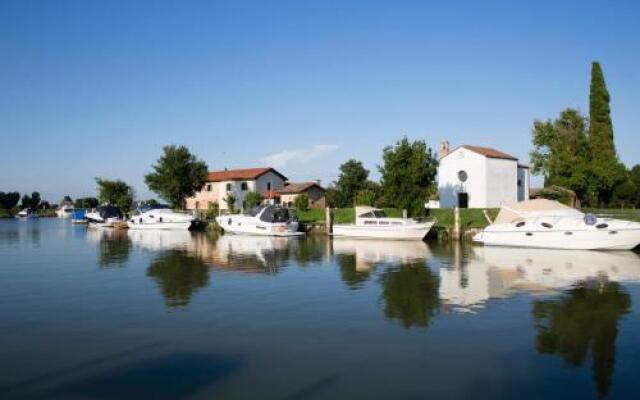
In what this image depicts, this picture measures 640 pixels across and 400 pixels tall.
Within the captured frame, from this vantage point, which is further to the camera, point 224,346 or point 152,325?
point 152,325

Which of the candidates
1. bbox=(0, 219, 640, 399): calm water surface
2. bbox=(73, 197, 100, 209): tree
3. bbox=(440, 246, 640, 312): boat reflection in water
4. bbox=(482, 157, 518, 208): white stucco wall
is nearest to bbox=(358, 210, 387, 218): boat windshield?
bbox=(440, 246, 640, 312): boat reflection in water

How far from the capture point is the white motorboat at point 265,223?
44.0 m

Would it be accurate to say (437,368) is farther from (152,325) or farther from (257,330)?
(152,325)

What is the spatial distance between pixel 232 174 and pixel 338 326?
6537cm

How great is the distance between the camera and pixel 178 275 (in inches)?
832

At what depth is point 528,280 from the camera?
18.9 metres

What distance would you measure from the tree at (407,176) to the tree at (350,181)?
1988cm

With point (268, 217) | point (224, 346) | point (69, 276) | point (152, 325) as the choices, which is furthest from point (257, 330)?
point (268, 217)

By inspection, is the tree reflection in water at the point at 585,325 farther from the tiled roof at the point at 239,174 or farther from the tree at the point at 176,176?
the tiled roof at the point at 239,174

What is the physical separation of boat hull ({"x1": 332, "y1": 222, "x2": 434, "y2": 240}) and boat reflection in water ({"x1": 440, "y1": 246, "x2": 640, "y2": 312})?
6.63 metres

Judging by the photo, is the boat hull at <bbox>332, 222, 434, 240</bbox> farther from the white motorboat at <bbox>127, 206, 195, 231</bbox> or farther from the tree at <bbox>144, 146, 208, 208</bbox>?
the tree at <bbox>144, 146, 208, 208</bbox>

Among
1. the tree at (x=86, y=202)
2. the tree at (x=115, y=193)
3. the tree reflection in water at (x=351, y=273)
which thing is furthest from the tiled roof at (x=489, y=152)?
the tree at (x=86, y=202)

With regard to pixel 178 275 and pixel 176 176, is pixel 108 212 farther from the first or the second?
pixel 178 275

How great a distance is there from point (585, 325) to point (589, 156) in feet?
129
